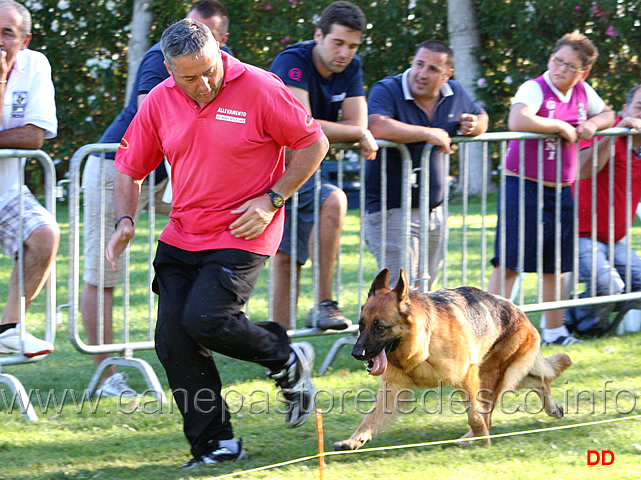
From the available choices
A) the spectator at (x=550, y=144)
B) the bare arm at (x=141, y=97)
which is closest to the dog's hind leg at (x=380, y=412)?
the bare arm at (x=141, y=97)

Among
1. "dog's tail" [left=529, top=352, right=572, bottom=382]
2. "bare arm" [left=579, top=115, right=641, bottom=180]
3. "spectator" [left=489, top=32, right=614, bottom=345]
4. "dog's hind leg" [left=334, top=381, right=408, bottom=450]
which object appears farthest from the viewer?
"bare arm" [left=579, top=115, right=641, bottom=180]

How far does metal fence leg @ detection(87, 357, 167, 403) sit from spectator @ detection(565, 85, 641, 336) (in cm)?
344

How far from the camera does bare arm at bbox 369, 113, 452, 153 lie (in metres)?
5.87

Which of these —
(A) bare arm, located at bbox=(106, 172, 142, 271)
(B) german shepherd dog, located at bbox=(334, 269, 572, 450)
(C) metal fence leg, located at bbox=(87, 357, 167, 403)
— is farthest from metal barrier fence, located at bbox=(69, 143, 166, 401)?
(B) german shepherd dog, located at bbox=(334, 269, 572, 450)

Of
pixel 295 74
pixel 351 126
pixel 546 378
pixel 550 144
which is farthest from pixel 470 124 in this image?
pixel 546 378

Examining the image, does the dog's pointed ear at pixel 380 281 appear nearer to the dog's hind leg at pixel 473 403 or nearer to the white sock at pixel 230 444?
the dog's hind leg at pixel 473 403

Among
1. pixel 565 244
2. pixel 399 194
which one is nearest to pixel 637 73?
pixel 565 244

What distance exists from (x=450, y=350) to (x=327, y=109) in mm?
2058

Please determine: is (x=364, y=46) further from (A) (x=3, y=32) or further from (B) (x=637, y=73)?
(A) (x=3, y=32)

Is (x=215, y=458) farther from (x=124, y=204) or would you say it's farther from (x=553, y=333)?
(x=553, y=333)

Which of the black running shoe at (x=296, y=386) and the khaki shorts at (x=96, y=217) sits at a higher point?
the khaki shorts at (x=96, y=217)

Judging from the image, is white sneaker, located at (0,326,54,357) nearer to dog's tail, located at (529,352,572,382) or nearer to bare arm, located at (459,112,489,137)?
dog's tail, located at (529,352,572,382)

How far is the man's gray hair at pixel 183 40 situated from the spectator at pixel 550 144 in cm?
321

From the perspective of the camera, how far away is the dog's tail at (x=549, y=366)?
488 centimetres
